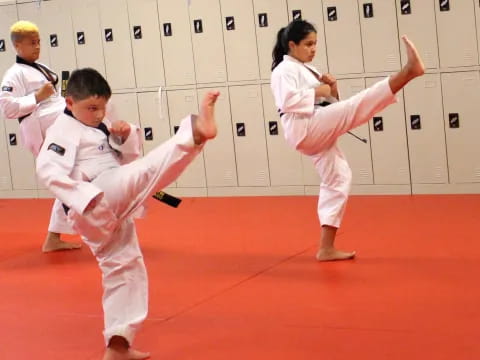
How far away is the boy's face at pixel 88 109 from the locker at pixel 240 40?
4636 mm

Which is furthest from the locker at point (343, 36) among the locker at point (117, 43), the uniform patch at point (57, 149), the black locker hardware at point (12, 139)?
the uniform patch at point (57, 149)

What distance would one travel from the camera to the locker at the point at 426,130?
25.1 ft

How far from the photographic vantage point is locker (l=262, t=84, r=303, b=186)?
8.34 metres

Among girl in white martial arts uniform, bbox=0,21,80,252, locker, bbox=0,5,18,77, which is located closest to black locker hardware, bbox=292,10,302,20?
girl in white martial arts uniform, bbox=0,21,80,252

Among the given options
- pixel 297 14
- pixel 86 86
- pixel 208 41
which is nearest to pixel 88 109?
pixel 86 86

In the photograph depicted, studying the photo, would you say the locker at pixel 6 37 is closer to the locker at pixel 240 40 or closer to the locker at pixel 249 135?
the locker at pixel 240 40

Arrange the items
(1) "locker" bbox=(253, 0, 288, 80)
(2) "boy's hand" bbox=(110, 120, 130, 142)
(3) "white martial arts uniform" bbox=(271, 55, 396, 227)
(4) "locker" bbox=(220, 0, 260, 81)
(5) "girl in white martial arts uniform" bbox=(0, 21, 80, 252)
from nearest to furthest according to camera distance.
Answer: (2) "boy's hand" bbox=(110, 120, 130, 142)
(3) "white martial arts uniform" bbox=(271, 55, 396, 227)
(5) "girl in white martial arts uniform" bbox=(0, 21, 80, 252)
(1) "locker" bbox=(253, 0, 288, 80)
(4) "locker" bbox=(220, 0, 260, 81)

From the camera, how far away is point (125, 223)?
12.6ft

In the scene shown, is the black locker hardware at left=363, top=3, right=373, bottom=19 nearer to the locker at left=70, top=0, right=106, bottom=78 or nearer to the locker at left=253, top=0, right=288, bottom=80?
the locker at left=253, top=0, right=288, bottom=80

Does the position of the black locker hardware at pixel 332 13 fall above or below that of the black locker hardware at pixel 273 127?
above

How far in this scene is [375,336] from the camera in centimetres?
Answer: 385

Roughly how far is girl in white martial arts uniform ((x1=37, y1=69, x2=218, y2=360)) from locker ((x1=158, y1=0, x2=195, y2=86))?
15.9 ft

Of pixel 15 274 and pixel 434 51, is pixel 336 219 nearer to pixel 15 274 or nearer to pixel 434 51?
pixel 15 274

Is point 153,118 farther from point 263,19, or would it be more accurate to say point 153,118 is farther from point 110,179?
point 110,179
